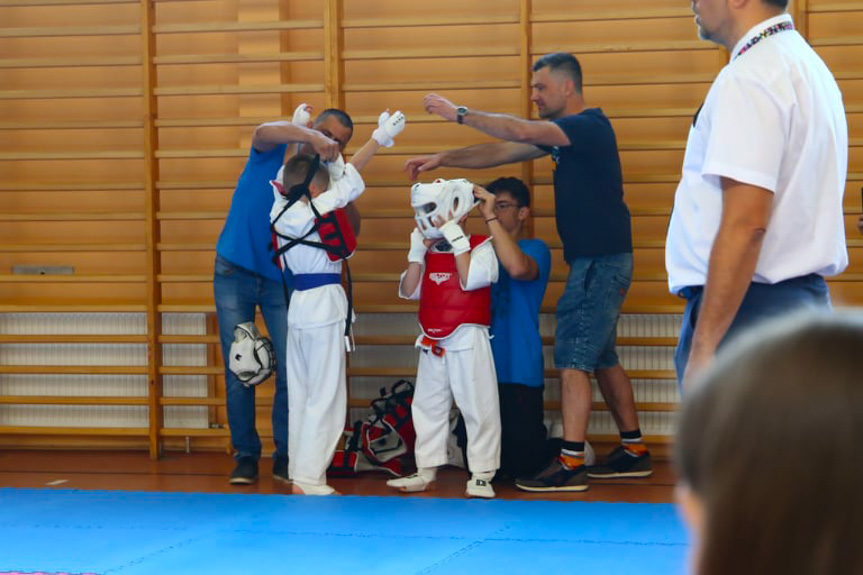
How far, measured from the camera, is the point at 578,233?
17.9ft

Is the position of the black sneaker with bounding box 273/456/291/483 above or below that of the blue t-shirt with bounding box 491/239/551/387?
below

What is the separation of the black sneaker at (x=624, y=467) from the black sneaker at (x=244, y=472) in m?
1.75

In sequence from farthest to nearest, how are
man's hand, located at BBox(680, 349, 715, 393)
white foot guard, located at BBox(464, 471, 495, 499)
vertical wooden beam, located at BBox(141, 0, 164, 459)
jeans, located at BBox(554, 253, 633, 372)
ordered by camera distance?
vertical wooden beam, located at BBox(141, 0, 164, 459) < jeans, located at BBox(554, 253, 633, 372) < white foot guard, located at BBox(464, 471, 495, 499) < man's hand, located at BBox(680, 349, 715, 393)

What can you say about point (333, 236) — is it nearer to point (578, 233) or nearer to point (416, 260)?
point (416, 260)

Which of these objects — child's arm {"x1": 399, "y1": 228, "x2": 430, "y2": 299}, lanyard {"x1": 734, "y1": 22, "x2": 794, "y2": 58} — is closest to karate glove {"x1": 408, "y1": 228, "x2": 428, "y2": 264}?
child's arm {"x1": 399, "y1": 228, "x2": 430, "y2": 299}

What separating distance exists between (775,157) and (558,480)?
3230mm

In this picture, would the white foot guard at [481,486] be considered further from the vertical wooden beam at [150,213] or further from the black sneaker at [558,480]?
the vertical wooden beam at [150,213]

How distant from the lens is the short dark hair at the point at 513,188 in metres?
5.66

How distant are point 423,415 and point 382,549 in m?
1.25

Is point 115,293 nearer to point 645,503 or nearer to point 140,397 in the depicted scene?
point 140,397

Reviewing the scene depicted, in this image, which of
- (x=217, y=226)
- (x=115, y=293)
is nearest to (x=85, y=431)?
(x=115, y=293)

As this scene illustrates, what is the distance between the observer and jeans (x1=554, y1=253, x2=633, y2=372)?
17.5 ft

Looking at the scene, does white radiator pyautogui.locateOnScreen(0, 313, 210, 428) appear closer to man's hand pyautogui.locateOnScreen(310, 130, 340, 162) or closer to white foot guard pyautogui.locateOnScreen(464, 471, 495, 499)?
man's hand pyautogui.locateOnScreen(310, 130, 340, 162)

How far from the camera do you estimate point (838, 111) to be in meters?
2.50
